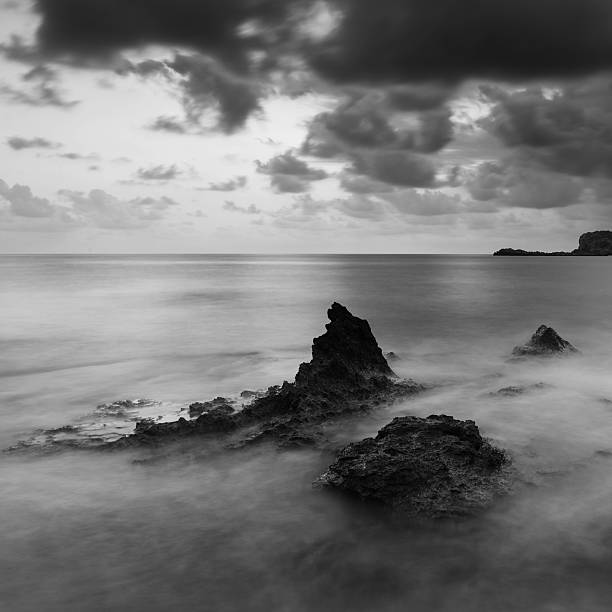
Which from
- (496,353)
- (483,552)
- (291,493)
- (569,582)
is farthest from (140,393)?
(496,353)

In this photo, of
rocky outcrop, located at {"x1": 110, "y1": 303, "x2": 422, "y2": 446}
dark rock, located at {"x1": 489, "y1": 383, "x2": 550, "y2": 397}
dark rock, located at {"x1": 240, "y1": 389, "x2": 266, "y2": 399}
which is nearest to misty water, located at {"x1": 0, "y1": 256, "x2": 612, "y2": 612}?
dark rock, located at {"x1": 489, "y1": 383, "x2": 550, "y2": 397}

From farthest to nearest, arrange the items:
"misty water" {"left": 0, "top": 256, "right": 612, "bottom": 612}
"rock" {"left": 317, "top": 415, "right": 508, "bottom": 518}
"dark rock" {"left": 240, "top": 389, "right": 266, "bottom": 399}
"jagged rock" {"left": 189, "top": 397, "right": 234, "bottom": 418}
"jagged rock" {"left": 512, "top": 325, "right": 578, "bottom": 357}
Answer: "jagged rock" {"left": 512, "top": 325, "right": 578, "bottom": 357} → "dark rock" {"left": 240, "top": 389, "right": 266, "bottom": 399} → "jagged rock" {"left": 189, "top": 397, "right": 234, "bottom": 418} → "rock" {"left": 317, "top": 415, "right": 508, "bottom": 518} → "misty water" {"left": 0, "top": 256, "right": 612, "bottom": 612}

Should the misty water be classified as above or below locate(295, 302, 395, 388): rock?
below

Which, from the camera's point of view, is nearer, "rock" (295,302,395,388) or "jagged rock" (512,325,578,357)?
"rock" (295,302,395,388)

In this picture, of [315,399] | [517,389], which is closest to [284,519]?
[315,399]

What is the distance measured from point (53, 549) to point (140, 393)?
9239 mm

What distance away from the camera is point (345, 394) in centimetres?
1391

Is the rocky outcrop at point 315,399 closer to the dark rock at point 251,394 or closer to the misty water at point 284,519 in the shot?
the dark rock at point 251,394

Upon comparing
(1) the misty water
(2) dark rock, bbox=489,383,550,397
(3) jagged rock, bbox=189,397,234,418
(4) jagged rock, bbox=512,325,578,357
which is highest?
(4) jagged rock, bbox=512,325,578,357

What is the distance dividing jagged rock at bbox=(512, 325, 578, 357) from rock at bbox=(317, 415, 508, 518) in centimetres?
1138

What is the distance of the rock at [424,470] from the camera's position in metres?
8.88

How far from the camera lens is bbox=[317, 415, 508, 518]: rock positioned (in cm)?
888

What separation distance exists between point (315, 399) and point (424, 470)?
14.7 ft

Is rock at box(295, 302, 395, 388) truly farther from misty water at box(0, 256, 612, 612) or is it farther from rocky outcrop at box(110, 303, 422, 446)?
misty water at box(0, 256, 612, 612)
